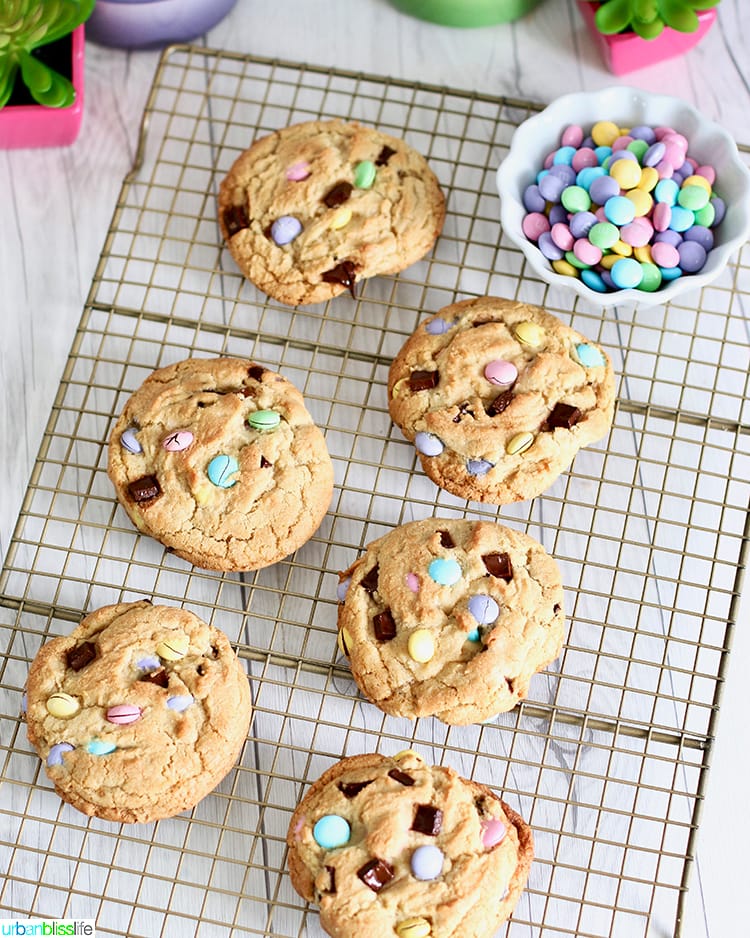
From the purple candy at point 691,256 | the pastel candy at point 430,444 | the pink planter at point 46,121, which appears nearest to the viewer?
the pastel candy at point 430,444

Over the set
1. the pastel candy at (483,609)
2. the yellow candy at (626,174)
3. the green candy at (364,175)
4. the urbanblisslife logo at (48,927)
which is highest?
the yellow candy at (626,174)

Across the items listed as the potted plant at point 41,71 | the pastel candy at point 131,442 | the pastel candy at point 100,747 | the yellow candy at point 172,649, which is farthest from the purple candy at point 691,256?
the pastel candy at point 100,747

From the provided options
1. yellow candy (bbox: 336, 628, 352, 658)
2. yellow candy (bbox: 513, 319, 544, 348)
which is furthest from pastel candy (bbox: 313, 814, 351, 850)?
yellow candy (bbox: 513, 319, 544, 348)

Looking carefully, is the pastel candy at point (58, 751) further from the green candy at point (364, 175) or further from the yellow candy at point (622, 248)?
the yellow candy at point (622, 248)

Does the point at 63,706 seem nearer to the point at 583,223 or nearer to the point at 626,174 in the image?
the point at 583,223

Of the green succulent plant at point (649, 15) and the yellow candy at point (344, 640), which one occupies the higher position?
the green succulent plant at point (649, 15)

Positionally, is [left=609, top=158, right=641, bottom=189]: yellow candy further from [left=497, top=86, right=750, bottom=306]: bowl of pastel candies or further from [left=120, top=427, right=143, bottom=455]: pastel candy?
[left=120, top=427, right=143, bottom=455]: pastel candy

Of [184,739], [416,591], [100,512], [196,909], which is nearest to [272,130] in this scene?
[100,512]

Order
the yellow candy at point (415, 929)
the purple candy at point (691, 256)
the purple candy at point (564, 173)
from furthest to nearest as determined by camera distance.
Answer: the purple candy at point (564, 173)
the purple candy at point (691, 256)
the yellow candy at point (415, 929)
